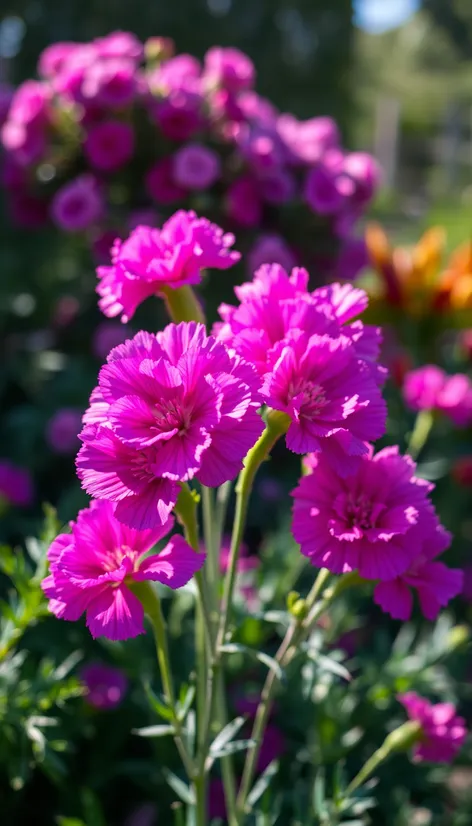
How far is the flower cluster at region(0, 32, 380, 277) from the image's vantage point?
7.29 ft

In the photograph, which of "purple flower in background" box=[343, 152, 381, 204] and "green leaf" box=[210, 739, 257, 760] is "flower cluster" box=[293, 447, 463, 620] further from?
"purple flower in background" box=[343, 152, 381, 204]

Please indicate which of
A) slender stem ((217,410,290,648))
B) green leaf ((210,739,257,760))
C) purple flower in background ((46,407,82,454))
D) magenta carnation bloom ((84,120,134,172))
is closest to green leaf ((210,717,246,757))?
green leaf ((210,739,257,760))

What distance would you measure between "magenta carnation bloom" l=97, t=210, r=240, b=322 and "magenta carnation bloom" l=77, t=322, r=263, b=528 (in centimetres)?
15

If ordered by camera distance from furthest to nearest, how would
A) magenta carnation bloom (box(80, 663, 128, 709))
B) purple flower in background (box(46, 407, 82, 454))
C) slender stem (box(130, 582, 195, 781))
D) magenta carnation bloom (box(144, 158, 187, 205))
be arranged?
magenta carnation bloom (box(144, 158, 187, 205))
purple flower in background (box(46, 407, 82, 454))
magenta carnation bloom (box(80, 663, 128, 709))
slender stem (box(130, 582, 195, 781))

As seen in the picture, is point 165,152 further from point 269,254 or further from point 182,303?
point 182,303

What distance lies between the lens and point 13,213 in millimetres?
2543

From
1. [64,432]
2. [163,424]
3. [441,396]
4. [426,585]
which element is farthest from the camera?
[64,432]

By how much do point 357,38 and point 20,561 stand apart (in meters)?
11.5

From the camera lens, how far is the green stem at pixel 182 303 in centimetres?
84

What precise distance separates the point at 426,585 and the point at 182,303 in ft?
1.21

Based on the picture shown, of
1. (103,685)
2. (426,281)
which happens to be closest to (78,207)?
(426,281)

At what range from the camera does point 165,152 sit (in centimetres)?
235

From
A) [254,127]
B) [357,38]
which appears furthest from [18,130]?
[357,38]

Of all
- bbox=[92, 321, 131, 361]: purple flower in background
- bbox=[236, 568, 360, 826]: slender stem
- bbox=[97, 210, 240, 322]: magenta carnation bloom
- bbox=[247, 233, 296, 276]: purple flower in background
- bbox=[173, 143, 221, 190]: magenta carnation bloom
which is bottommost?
bbox=[92, 321, 131, 361]: purple flower in background
